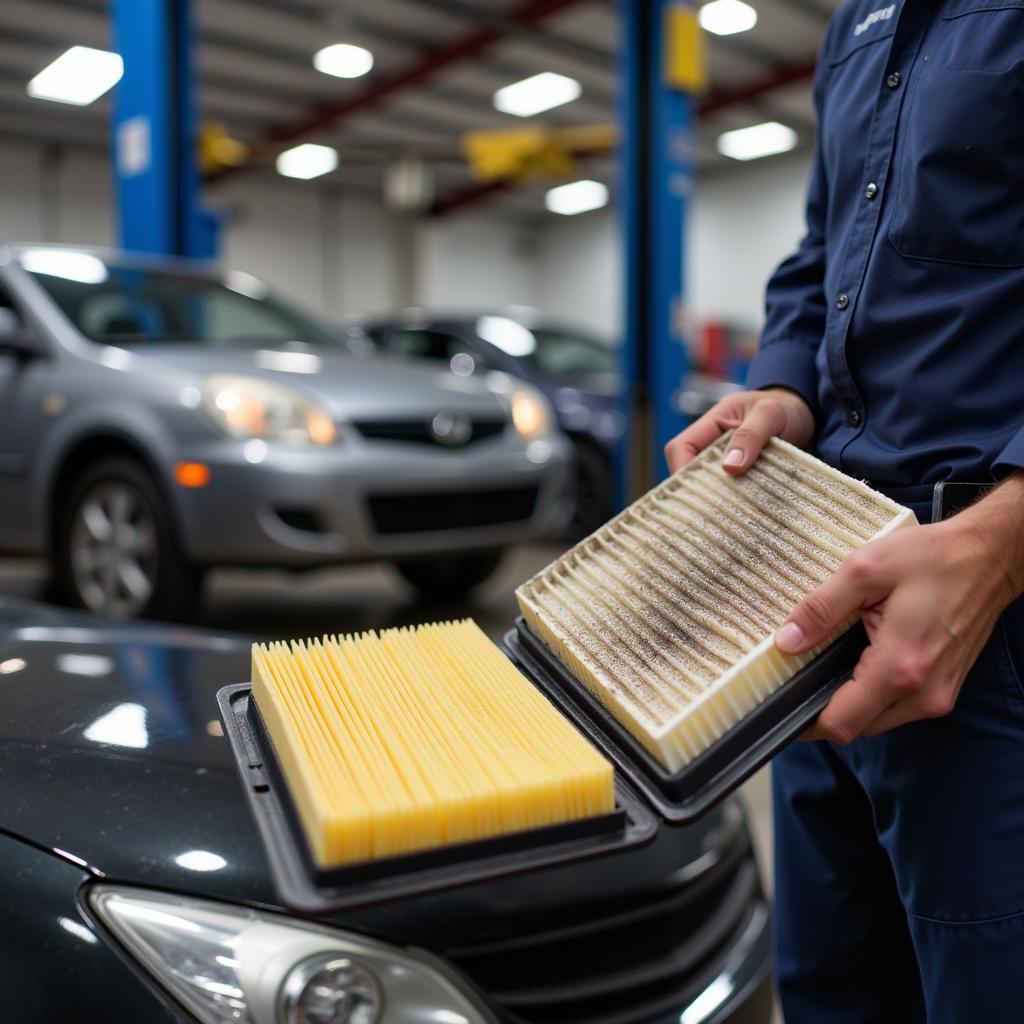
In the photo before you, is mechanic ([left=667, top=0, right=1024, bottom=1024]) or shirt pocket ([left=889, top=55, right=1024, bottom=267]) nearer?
mechanic ([left=667, top=0, right=1024, bottom=1024])

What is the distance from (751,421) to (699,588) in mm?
196

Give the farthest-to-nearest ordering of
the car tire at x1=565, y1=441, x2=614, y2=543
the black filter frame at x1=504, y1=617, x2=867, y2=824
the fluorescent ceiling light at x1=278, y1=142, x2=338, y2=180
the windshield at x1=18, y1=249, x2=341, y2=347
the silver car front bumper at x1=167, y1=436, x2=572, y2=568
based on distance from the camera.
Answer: the fluorescent ceiling light at x1=278, y1=142, x2=338, y2=180
the car tire at x1=565, y1=441, x2=614, y2=543
the windshield at x1=18, y1=249, x2=341, y2=347
the silver car front bumper at x1=167, y1=436, x2=572, y2=568
the black filter frame at x1=504, y1=617, x2=867, y2=824

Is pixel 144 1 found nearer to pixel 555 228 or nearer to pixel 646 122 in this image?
pixel 646 122

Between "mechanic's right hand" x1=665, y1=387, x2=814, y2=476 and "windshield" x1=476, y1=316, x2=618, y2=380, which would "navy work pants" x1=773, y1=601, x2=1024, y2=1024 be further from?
"windshield" x1=476, y1=316, x2=618, y2=380

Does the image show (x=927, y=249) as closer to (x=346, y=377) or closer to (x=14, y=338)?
(x=346, y=377)

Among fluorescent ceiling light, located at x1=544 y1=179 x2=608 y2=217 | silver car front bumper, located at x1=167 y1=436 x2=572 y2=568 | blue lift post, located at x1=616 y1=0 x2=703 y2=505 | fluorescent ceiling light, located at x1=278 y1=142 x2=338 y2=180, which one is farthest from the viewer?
fluorescent ceiling light, located at x1=544 y1=179 x2=608 y2=217

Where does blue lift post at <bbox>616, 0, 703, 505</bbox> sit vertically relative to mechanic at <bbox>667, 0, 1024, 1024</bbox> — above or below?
above

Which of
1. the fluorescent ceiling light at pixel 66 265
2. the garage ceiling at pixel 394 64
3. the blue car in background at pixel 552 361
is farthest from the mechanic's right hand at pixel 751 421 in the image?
the garage ceiling at pixel 394 64

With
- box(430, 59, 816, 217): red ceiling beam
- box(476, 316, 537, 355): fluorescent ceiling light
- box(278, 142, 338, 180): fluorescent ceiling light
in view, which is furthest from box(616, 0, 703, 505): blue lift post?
box(278, 142, 338, 180): fluorescent ceiling light

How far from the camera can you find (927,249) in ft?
3.02

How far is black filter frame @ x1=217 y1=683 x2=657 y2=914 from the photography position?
0.58 meters

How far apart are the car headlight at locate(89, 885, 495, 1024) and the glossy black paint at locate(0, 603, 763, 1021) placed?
0.02 meters

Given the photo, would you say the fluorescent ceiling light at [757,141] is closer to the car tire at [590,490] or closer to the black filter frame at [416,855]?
the car tire at [590,490]

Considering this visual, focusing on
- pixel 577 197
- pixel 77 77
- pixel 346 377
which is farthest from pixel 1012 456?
pixel 577 197
